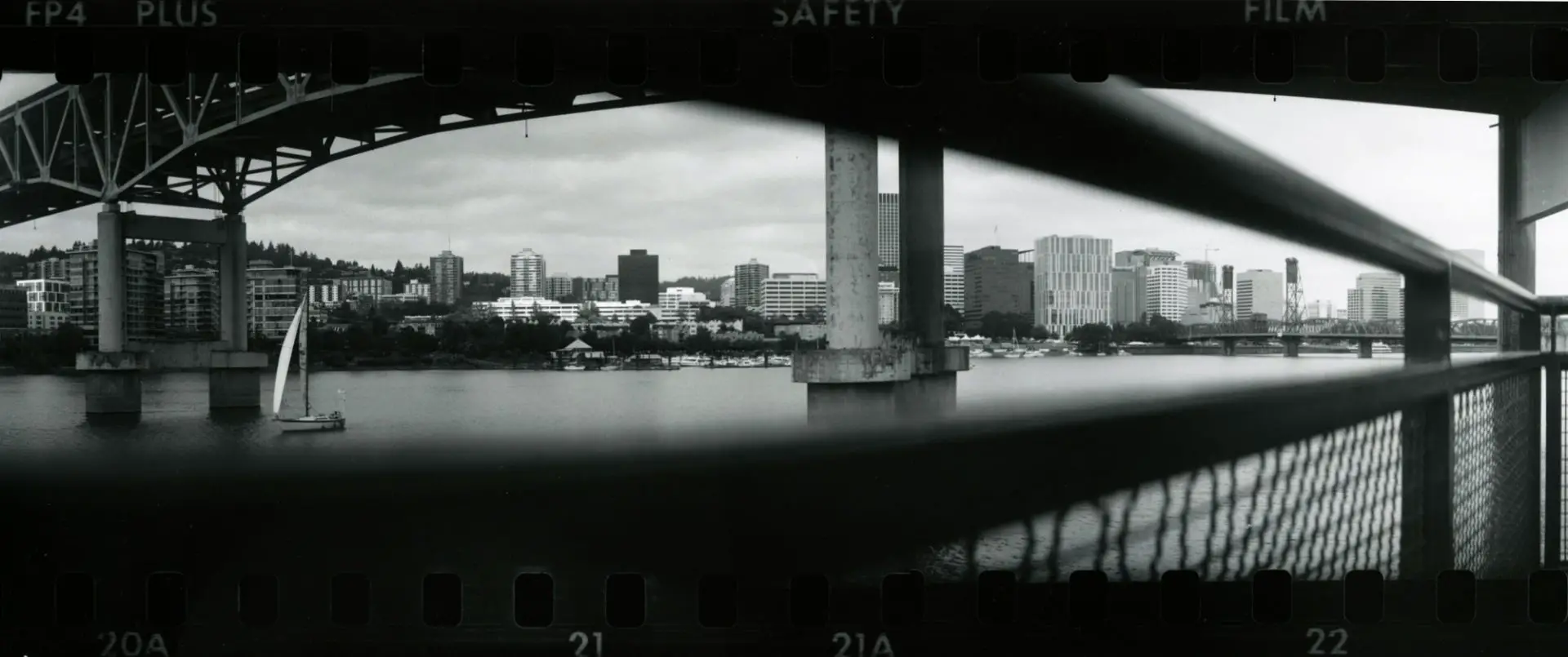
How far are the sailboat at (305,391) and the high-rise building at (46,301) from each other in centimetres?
82

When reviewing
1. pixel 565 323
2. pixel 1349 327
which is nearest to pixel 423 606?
pixel 565 323

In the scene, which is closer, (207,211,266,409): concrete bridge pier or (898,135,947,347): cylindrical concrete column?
(898,135,947,347): cylindrical concrete column

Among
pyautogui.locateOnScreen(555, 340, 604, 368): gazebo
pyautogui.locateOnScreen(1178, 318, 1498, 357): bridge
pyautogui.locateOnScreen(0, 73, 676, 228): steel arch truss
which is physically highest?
pyautogui.locateOnScreen(0, 73, 676, 228): steel arch truss

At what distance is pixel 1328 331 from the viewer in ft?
8.53

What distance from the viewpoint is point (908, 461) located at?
2508mm

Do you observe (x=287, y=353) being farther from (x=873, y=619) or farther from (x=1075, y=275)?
(x=1075, y=275)

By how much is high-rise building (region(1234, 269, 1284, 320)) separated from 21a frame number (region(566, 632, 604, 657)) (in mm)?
2231

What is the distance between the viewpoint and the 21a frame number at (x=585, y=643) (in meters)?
2.39

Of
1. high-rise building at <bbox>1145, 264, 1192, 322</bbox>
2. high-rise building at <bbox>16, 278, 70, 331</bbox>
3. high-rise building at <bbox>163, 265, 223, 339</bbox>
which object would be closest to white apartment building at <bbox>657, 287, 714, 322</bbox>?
high-rise building at <bbox>1145, 264, 1192, 322</bbox>

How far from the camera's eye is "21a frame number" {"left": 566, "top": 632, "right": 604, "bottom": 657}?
2.39m

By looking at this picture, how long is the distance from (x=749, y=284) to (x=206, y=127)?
6.31 feet

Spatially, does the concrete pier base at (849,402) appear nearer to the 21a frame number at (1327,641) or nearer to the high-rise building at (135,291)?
the 21a frame number at (1327,641)

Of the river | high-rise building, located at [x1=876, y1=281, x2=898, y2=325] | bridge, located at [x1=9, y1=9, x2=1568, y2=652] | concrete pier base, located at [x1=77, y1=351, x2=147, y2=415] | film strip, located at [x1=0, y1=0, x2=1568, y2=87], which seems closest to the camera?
film strip, located at [x1=0, y1=0, x2=1568, y2=87]

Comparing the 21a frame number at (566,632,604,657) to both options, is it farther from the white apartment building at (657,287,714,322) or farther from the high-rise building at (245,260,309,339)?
the high-rise building at (245,260,309,339)
